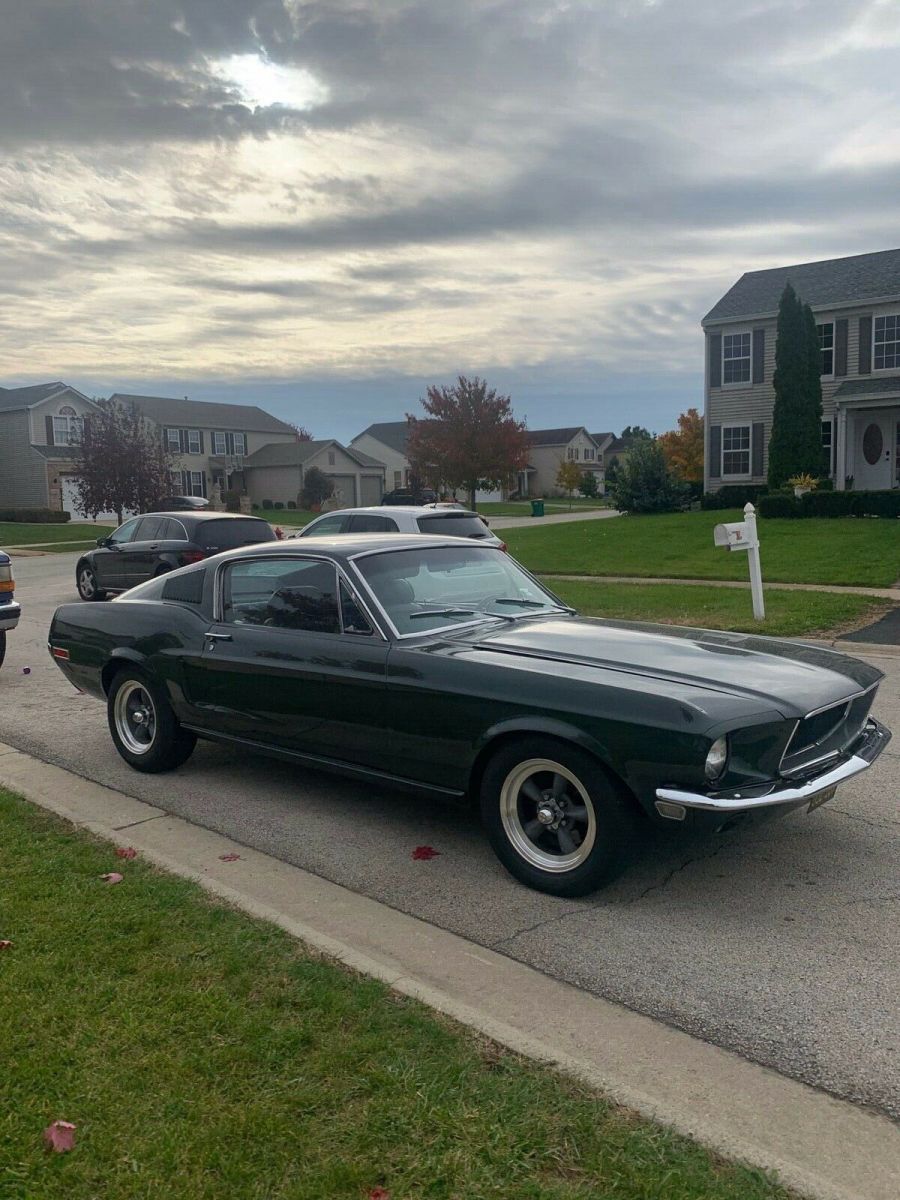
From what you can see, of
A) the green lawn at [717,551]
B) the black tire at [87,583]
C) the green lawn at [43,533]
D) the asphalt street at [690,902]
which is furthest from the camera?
the green lawn at [43,533]

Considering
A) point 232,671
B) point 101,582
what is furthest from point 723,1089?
point 101,582

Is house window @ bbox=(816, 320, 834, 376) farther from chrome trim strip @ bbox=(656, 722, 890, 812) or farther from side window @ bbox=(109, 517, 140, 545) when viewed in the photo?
chrome trim strip @ bbox=(656, 722, 890, 812)

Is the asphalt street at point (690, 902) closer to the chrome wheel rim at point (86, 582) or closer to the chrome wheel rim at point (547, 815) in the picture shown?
the chrome wheel rim at point (547, 815)

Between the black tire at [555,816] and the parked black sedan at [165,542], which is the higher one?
the parked black sedan at [165,542]

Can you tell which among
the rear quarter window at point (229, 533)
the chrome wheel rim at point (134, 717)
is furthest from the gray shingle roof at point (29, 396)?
the chrome wheel rim at point (134, 717)

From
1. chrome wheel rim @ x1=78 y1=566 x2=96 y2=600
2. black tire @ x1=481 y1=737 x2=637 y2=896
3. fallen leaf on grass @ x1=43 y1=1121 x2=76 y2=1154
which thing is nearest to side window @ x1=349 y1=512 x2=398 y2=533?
chrome wheel rim @ x1=78 y1=566 x2=96 y2=600

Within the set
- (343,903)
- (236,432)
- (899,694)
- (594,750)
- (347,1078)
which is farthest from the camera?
(236,432)

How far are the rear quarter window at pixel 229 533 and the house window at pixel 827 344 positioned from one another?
22391 millimetres

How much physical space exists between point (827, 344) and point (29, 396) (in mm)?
40724

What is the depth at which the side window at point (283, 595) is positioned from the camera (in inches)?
213

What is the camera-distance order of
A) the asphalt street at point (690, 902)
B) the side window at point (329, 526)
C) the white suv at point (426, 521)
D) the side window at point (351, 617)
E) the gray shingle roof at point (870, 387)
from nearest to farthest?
the asphalt street at point (690, 902) → the side window at point (351, 617) → the white suv at point (426, 521) → the side window at point (329, 526) → the gray shingle roof at point (870, 387)

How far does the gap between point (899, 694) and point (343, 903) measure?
5661 mm

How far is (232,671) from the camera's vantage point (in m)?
5.72

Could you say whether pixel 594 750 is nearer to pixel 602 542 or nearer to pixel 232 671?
pixel 232 671
